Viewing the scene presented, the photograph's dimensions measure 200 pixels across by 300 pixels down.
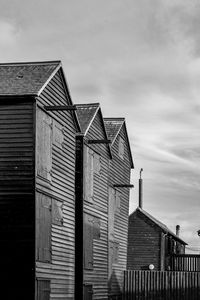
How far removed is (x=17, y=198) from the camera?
27453 mm

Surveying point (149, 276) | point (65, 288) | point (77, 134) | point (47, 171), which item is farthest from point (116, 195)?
point (47, 171)

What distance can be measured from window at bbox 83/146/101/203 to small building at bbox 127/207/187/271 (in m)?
23.6

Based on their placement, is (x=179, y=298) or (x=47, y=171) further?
(x=179, y=298)

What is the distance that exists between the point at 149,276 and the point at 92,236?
11555 millimetres

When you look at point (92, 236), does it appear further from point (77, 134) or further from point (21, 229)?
point (21, 229)

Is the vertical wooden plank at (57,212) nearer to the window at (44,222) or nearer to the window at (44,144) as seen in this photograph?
the window at (44,222)

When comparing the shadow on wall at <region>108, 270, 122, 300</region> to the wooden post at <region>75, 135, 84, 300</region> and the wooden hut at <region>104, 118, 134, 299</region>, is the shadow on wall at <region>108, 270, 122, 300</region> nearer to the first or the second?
the wooden hut at <region>104, 118, 134, 299</region>

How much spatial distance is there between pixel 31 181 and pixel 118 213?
19071 millimetres

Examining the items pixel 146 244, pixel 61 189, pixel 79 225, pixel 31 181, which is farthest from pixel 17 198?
pixel 146 244

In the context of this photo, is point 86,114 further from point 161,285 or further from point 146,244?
point 146,244

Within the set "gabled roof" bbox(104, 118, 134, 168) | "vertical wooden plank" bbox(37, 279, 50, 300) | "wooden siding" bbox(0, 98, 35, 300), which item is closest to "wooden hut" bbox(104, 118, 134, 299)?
"gabled roof" bbox(104, 118, 134, 168)

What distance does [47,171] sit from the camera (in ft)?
95.7

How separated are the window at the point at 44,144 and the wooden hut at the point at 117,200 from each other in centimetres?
1378

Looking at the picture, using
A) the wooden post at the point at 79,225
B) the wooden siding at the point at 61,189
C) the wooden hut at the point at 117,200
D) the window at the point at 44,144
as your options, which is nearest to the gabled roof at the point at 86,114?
the wooden post at the point at 79,225
